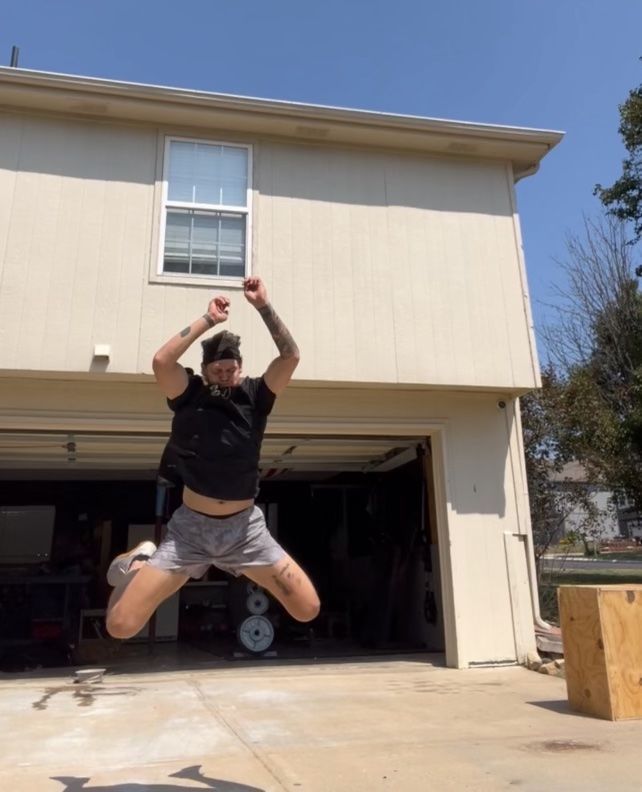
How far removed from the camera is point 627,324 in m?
14.7

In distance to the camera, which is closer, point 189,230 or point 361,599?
point 189,230

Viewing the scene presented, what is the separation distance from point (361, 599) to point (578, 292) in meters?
8.85

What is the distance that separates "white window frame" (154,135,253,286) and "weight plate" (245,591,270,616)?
472 cm

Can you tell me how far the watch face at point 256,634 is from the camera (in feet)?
29.1

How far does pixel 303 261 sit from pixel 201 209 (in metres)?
1.25

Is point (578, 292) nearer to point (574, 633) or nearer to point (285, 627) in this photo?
point (285, 627)

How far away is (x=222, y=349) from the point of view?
3.03 meters

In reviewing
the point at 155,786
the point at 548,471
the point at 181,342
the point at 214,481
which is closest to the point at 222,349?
the point at 181,342

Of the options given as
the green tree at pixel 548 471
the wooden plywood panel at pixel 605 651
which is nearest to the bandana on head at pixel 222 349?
the wooden plywood panel at pixel 605 651

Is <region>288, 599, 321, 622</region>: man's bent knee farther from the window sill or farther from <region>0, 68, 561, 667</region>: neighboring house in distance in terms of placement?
the window sill

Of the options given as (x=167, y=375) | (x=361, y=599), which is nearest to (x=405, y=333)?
(x=167, y=375)

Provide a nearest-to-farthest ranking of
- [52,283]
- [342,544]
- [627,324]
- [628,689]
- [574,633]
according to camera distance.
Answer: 1. [628,689]
2. [574,633]
3. [52,283]
4. [342,544]
5. [627,324]

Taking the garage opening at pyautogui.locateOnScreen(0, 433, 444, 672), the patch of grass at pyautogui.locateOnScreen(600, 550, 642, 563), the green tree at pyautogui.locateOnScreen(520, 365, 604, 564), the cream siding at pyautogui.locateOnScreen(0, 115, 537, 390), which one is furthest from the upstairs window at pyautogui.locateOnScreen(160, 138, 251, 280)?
the patch of grass at pyautogui.locateOnScreen(600, 550, 642, 563)

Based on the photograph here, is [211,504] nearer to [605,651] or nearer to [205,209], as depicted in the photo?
[605,651]
